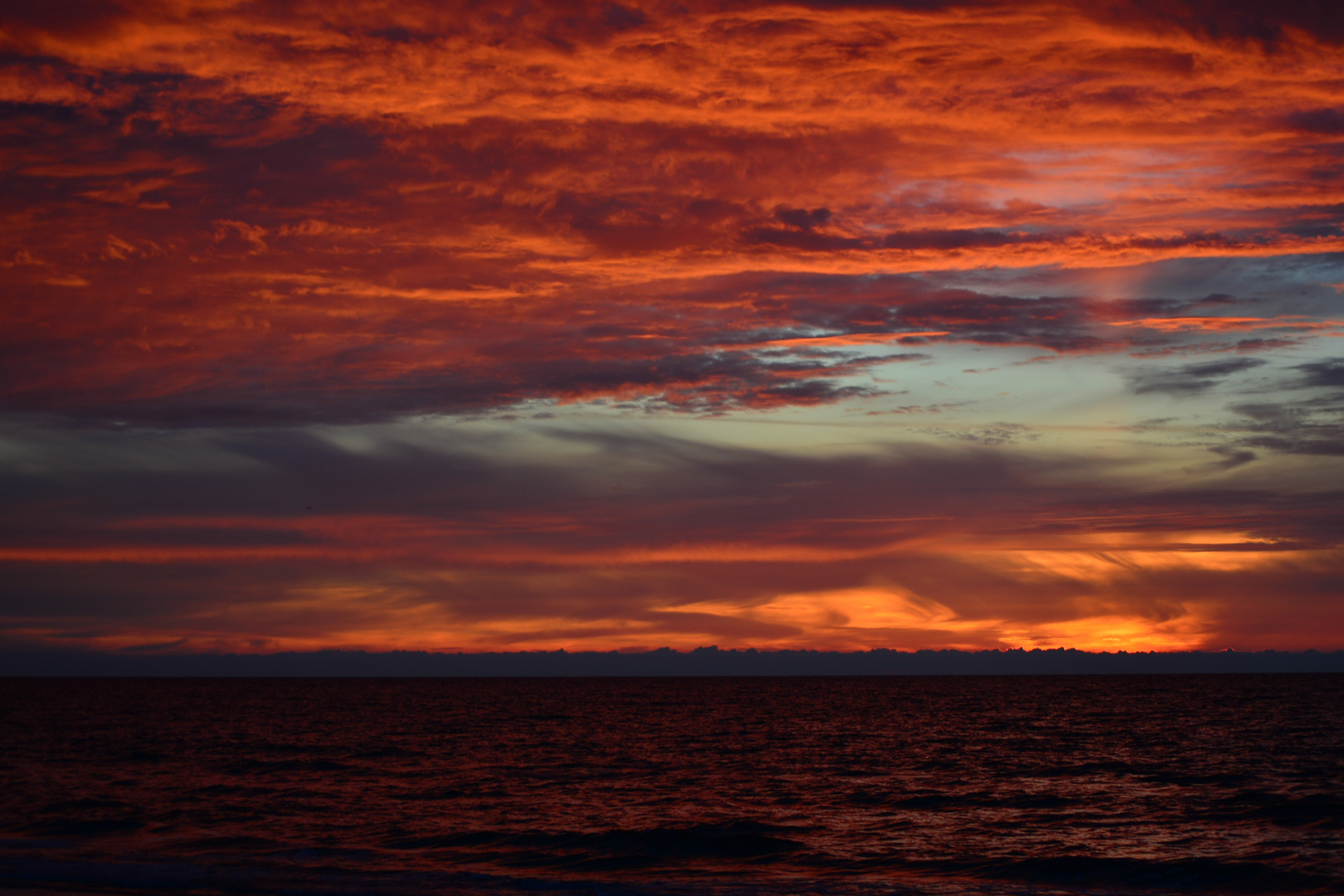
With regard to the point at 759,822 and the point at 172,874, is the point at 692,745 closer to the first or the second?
the point at 759,822

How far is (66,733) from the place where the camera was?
71.8 meters

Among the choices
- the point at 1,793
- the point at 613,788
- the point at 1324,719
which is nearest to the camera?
the point at 1,793

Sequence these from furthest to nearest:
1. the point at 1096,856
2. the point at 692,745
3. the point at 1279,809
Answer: the point at 692,745 < the point at 1279,809 < the point at 1096,856

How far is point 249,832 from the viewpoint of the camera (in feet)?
101

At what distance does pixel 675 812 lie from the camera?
34.7 metres

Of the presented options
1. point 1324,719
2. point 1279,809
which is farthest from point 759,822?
point 1324,719

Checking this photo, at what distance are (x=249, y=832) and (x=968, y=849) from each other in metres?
21.9

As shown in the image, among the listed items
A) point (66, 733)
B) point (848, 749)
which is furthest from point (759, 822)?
point (66, 733)

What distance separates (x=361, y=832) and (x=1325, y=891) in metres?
26.4

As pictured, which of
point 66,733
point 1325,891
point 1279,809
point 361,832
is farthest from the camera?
point 66,733

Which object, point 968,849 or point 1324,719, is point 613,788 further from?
point 1324,719

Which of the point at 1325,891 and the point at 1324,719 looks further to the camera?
the point at 1324,719

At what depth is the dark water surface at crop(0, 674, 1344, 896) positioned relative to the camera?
82.4ft

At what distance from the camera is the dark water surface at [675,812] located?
2512 centimetres
